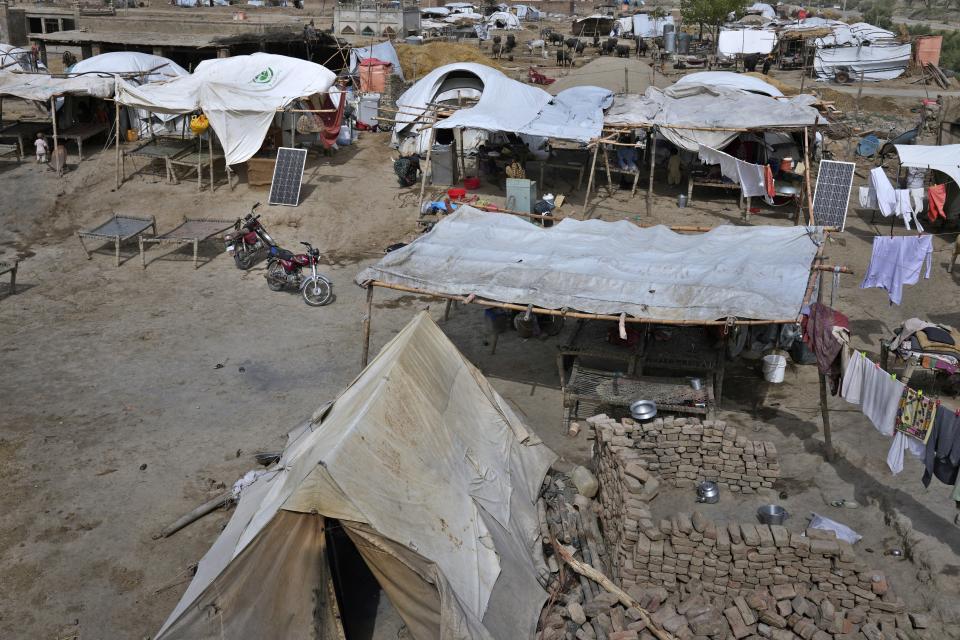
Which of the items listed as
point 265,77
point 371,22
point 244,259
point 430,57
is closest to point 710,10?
point 430,57

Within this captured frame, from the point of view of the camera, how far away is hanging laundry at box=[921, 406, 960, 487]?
748 cm

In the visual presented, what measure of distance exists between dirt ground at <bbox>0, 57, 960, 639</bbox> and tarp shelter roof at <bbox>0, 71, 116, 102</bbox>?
8.32ft

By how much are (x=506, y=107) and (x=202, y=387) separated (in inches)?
390

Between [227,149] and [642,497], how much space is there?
14.3m

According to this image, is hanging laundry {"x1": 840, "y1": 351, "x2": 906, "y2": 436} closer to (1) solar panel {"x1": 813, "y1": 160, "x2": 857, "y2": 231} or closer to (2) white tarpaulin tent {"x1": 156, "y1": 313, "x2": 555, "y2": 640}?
(2) white tarpaulin tent {"x1": 156, "y1": 313, "x2": 555, "y2": 640}

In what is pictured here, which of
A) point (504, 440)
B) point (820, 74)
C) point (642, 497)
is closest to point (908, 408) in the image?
point (642, 497)

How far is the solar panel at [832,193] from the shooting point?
54.9ft

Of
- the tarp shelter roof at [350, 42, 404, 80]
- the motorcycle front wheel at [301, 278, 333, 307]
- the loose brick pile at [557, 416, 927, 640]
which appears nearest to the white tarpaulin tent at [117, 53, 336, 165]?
the motorcycle front wheel at [301, 278, 333, 307]

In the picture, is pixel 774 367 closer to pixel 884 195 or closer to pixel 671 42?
pixel 884 195

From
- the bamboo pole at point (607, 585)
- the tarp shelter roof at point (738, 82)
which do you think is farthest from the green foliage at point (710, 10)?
the bamboo pole at point (607, 585)

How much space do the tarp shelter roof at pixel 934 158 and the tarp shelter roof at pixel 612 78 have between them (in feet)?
26.0

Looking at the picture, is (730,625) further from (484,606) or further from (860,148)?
(860,148)

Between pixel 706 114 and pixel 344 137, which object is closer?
pixel 706 114

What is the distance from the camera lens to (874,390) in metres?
8.49
